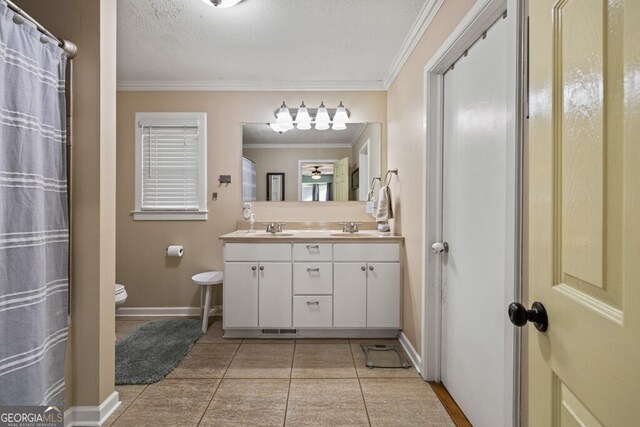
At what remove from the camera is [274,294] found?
8.49ft

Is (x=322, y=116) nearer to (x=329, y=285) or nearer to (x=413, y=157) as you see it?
(x=413, y=157)

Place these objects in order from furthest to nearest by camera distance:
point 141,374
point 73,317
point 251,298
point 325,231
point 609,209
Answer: point 325,231 < point 251,298 < point 141,374 < point 73,317 < point 609,209

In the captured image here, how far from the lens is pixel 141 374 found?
2064mm

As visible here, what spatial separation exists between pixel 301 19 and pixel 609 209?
6.91 feet

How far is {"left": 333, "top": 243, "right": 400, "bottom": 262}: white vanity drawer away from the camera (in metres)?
2.59

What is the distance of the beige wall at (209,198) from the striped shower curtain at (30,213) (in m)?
1.69

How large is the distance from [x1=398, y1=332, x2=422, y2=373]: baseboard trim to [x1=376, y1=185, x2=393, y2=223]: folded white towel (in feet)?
3.25

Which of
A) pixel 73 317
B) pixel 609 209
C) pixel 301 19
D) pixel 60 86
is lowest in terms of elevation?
pixel 73 317

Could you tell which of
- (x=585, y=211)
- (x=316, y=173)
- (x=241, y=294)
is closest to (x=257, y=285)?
(x=241, y=294)

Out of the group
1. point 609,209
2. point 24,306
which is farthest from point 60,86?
point 609,209

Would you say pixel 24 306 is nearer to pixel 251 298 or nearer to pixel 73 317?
pixel 73 317

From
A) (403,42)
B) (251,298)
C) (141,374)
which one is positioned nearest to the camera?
(141,374)

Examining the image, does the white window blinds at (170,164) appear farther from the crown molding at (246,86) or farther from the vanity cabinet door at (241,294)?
the vanity cabinet door at (241,294)

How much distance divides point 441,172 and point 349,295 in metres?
1.25
